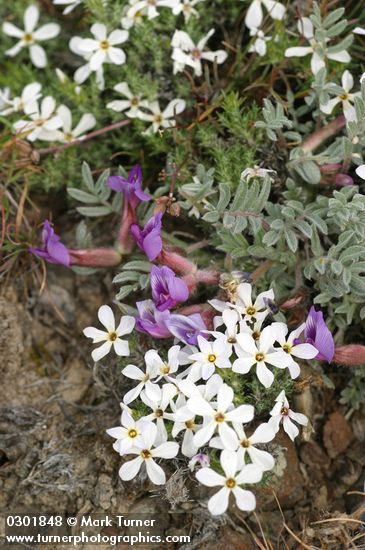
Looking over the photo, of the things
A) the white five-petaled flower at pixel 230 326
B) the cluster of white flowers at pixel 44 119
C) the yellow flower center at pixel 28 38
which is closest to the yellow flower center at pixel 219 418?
the white five-petaled flower at pixel 230 326

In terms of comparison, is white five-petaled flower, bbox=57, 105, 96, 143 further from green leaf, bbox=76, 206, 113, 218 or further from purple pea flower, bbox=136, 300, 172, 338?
Result: purple pea flower, bbox=136, 300, 172, 338

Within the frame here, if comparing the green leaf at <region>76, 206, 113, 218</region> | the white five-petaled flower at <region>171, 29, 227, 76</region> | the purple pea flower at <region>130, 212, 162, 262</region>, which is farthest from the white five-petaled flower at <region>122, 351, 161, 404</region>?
the white five-petaled flower at <region>171, 29, 227, 76</region>

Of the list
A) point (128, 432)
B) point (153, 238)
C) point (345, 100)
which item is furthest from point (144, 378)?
point (345, 100)

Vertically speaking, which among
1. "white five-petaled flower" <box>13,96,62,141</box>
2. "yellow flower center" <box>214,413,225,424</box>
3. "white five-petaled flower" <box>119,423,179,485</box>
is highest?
"white five-petaled flower" <box>13,96,62,141</box>

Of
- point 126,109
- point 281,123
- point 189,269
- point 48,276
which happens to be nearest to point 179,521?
point 189,269

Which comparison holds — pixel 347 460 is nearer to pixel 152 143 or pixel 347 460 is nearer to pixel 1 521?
pixel 1 521

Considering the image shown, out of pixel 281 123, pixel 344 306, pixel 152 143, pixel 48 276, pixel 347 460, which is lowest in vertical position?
pixel 347 460
